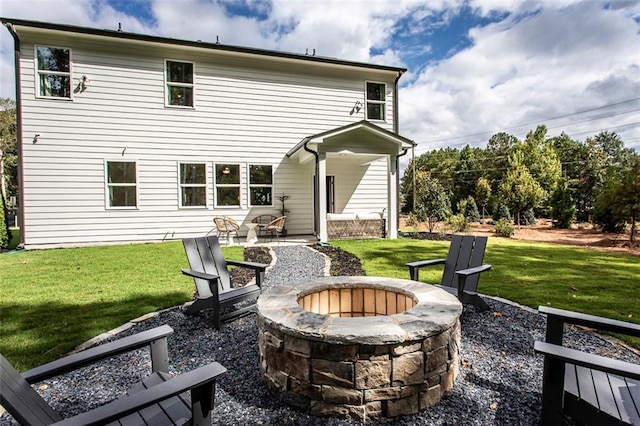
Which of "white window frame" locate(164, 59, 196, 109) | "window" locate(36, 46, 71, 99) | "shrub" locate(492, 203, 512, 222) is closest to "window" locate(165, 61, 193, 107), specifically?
"white window frame" locate(164, 59, 196, 109)

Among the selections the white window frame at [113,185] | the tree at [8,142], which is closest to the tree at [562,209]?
the white window frame at [113,185]

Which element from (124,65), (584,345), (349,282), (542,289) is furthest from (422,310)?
(124,65)

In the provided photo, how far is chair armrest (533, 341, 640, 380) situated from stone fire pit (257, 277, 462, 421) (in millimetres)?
610

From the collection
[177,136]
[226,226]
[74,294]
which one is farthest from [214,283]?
[177,136]

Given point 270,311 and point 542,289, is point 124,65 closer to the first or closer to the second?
point 270,311

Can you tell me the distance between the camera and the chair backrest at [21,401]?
132 cm

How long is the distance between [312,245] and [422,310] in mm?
6713

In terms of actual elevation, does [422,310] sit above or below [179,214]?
below

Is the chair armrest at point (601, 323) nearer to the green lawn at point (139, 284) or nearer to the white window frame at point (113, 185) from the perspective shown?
the green lawn at point (139, 284)

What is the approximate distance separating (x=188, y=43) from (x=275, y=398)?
35.3 feet

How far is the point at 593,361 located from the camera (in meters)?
1.67

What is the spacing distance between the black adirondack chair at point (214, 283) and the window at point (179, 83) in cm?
769

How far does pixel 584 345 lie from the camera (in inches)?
125

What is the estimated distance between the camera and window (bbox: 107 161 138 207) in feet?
31.7
